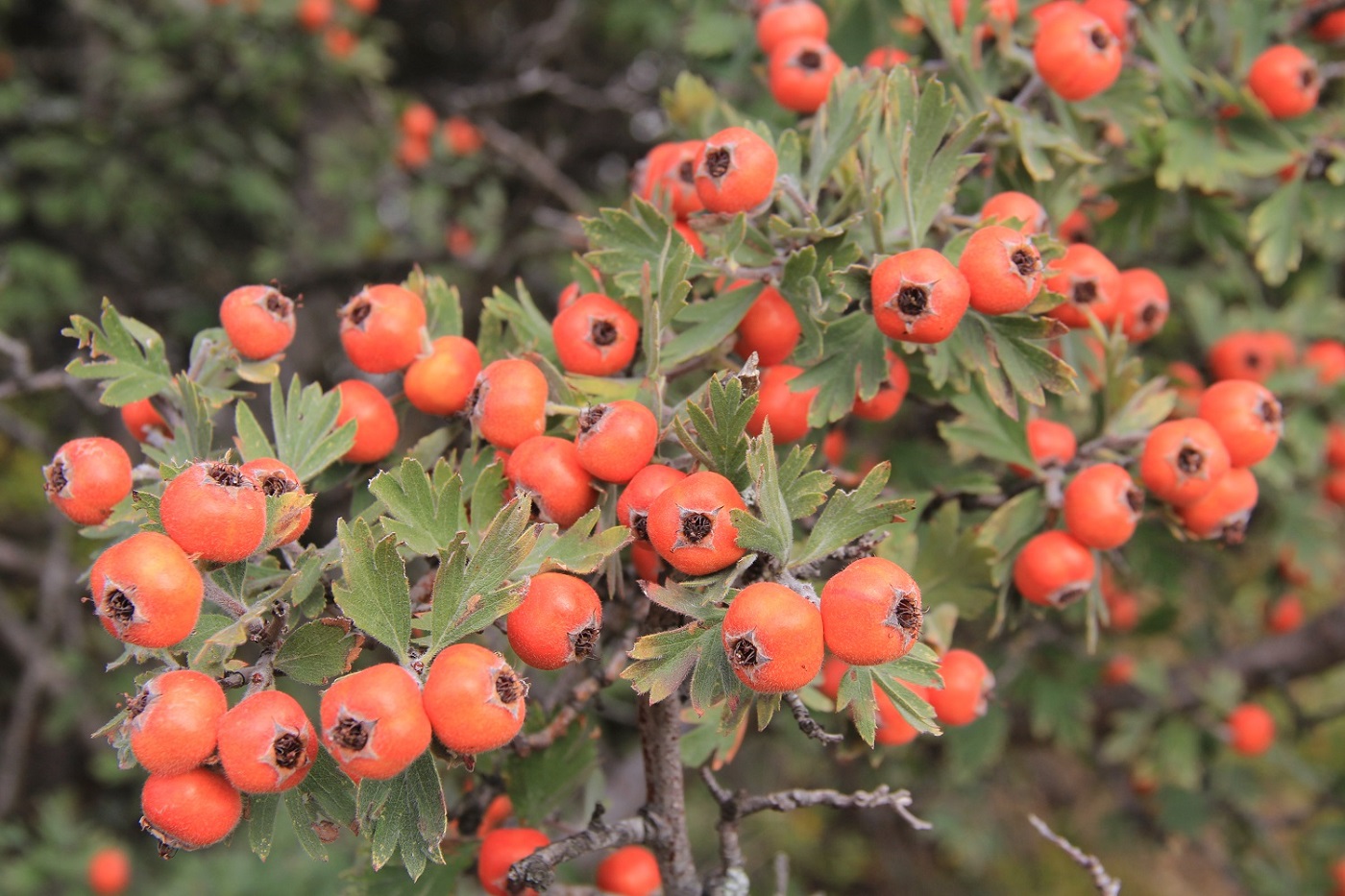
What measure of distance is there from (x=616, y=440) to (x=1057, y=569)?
1258 mm

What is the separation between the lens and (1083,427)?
2893 millimetres

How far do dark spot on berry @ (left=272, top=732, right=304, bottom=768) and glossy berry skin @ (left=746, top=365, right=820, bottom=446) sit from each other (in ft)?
3.49

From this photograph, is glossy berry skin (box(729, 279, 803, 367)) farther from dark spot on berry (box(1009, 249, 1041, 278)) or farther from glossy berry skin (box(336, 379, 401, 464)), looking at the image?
glossy berry skin (box(336, 379, 401, 464))

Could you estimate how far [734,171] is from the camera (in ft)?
6.47

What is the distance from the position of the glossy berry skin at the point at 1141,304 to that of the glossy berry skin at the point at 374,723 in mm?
2235

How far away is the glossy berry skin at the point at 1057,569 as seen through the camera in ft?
7.68

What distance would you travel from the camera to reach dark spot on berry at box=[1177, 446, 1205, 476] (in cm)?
226

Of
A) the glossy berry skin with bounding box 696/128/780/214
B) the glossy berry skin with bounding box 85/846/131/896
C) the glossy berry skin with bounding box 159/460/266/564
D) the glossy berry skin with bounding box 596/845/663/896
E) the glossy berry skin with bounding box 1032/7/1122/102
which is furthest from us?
the glossy berry skin with bounding box 85/846/131/896

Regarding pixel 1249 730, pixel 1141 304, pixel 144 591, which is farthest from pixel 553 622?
pixel 1249 730

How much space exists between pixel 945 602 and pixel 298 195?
6440 millimetres

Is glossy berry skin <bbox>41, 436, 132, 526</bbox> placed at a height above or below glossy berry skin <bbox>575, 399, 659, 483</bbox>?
below

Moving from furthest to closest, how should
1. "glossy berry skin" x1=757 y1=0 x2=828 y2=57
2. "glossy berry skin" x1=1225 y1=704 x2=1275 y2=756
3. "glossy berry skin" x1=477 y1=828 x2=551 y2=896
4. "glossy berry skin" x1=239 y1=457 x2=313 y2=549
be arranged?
"glossy berry skin" x1=1225 y1=704 x2=1275 y2=756 → "glossy berry skin" x1=757 y1=0 x2=828 y2=57 → "glossy berry skin" x1=477 y1=828 x2=551 y2=896 → "glossy berry skin" x1=239 y1=457 x2=313 y2=549

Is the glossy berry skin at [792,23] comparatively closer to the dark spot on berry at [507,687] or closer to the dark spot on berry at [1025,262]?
the dark spot on berry at [1025,262]

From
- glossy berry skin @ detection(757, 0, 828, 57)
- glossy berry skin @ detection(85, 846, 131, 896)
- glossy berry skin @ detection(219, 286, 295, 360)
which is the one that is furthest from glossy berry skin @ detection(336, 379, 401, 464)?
glossy berry skin @ detection(85, 846, 131, 896)
